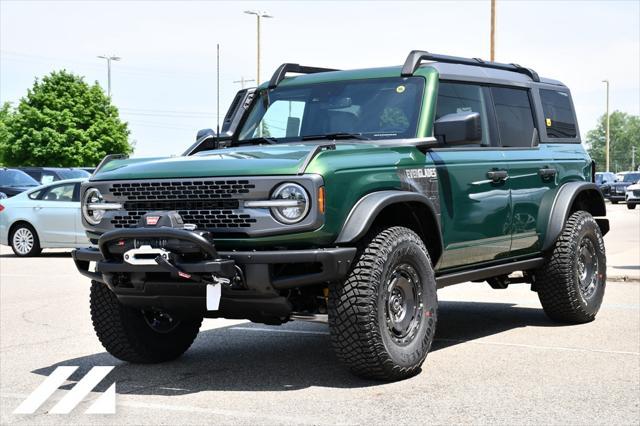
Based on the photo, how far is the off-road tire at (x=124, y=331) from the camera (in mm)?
7590

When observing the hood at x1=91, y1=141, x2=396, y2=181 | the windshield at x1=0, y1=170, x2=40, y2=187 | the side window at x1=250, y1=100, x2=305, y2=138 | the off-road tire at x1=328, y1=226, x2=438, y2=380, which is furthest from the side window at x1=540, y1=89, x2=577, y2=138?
the windshield at x1=0, y1=170, x2=40, y2=187

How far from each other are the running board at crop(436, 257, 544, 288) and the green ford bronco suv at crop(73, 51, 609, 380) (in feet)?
0.06

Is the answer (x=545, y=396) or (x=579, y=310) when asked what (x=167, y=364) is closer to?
(x=545, y=396)

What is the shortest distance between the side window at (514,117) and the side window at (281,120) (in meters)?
1.74

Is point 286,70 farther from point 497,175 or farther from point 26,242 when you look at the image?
point 26,242

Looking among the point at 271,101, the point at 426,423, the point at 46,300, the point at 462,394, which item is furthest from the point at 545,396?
the point at 46,300

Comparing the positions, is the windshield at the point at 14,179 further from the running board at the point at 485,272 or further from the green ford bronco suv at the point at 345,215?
the running board at the point at 485,272

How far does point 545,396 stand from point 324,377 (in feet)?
4.94

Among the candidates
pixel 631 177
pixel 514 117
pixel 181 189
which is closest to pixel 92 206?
pixel 181 189

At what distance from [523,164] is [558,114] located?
141 centimetres

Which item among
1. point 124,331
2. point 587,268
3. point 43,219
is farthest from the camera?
point 43,219

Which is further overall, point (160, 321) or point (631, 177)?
point (631, 177)

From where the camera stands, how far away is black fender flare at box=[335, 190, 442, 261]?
21.7 ft

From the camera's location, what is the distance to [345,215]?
262 inches
